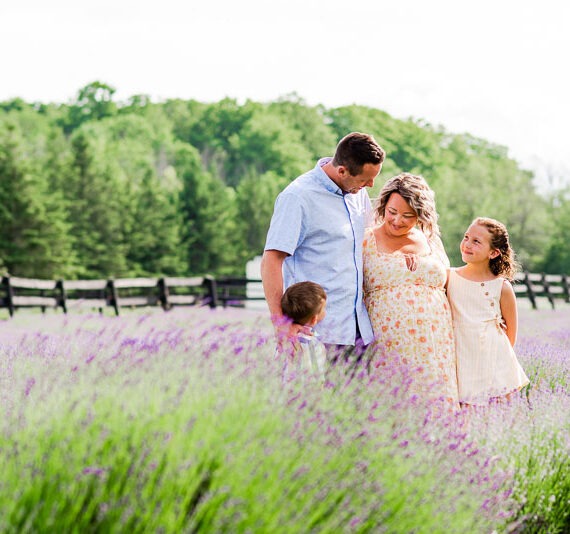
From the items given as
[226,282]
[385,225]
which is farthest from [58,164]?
[385,225]

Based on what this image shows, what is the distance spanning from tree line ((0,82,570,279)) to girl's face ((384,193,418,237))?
3077 cm

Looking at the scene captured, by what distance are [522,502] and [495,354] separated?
5.24ft

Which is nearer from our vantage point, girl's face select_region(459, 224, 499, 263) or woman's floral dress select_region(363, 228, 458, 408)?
woman's floral dress select_region(363, 228, 458, 408)

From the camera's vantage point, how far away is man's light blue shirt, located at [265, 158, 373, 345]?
4.67m

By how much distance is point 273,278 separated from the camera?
4621 mm

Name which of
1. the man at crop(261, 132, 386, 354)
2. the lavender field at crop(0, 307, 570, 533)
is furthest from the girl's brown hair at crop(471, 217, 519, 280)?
the lavender field at crop(0, 307, 570, 533)

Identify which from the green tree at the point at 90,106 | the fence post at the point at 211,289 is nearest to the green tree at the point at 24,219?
the fence post at the point at 211,289

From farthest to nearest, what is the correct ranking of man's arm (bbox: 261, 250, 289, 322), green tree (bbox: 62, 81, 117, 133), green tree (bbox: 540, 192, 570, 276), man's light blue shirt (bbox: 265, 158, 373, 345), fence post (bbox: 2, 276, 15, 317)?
1. green tree (bbox: 62, 81, 117, 133)
2. green tree (bbox: 540, 192, 570, 276)
3. fence post (bbox: 2, 276, 15, 317)
4. man's light blue shirt (bbox: 265, 158, 373, 345)
5. man's arm (bbox: 261, 250, 289, 322)

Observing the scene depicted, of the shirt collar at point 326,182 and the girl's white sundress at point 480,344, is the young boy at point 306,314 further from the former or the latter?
the girl's white sundress at point 480,344

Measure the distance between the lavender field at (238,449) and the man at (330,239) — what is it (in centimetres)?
49

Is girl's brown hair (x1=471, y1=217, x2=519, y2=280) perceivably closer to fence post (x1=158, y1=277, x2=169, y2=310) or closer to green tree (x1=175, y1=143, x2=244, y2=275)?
fence post (x1=158, y1=277, x2=169, y2=310)

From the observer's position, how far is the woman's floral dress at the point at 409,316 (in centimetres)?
498

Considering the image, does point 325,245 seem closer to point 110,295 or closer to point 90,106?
point 110,295

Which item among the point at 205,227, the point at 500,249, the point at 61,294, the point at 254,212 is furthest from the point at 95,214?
the point at 500,249
